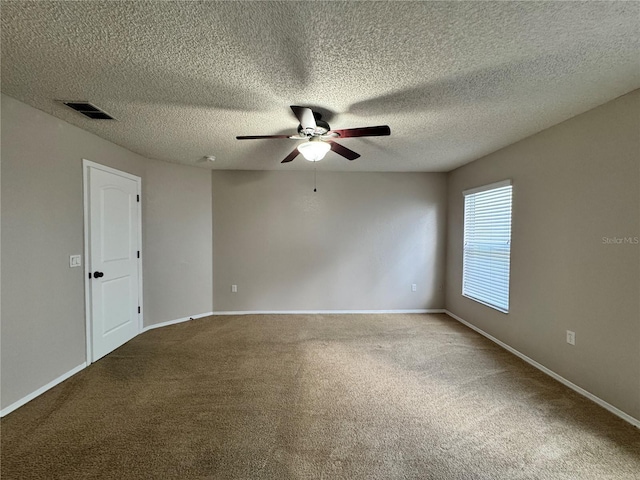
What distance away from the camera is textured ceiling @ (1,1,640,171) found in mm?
1282

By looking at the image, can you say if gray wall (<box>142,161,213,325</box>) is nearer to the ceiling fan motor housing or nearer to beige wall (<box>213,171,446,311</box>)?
beige wall (<box>213,171,446,311</box>)

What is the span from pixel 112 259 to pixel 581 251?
4768 mm

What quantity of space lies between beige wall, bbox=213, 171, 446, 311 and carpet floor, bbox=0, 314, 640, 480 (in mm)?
1493

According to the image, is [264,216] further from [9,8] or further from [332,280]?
[9,8]

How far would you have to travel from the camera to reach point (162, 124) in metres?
2.55

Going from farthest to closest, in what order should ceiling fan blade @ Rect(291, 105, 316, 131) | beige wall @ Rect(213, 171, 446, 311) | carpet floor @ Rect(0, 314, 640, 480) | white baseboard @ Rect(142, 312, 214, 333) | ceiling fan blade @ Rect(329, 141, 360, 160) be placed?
beige wall @ Rect(213, 171, 446, 311)
white baseboard @ Rect(142, 312, 214, 333)
ceiling fan blade @ Rect(329, 141, 360, 160)
ceiling fan blade @ Rect(291, 105, 316, 131)
carpet floor @ Rect(0, 314, 640, 480)

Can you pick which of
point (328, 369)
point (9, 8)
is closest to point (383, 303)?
point (328, 369)

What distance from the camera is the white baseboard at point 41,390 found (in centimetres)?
201

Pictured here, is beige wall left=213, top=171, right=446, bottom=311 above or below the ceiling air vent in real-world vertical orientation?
below

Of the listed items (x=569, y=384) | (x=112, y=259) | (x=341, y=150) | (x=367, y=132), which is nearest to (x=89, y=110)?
(x=112, y=259)

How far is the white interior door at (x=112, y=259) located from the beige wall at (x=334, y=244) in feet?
4.12

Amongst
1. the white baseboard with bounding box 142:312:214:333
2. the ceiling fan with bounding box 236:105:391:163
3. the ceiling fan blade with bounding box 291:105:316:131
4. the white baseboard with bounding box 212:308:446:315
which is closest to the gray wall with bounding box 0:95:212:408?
the white baseboard with bounding box 142:312:214:333

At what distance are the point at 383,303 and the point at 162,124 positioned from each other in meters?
3.98

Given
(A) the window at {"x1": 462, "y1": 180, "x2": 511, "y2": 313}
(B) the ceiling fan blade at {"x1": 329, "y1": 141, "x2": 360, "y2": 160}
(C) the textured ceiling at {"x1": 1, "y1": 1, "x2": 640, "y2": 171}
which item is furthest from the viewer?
(A) the window at {"x1": 462, "y1": 180, "x2": 511, "y2": 313}
